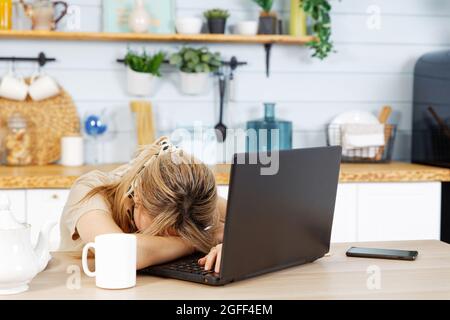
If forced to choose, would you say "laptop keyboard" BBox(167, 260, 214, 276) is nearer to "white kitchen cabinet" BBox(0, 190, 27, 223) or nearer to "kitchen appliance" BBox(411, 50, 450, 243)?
"white kitchen cabinet" BBox(0, 190, 27, 223)

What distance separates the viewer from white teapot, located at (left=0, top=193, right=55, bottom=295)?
129cm

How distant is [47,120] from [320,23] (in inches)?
54.4

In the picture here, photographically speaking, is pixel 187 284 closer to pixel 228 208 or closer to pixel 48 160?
pixel 228 208

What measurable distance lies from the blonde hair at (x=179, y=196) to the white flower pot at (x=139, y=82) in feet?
5.63

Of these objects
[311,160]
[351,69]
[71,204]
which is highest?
[351,69]

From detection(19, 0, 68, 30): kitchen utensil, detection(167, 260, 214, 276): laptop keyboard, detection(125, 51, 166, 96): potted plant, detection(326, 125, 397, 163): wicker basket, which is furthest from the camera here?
detection(326, 125, 397, 163): wicker basket

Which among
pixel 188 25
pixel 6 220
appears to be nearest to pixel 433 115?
pixel 188 25

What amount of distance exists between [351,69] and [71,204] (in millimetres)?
2268

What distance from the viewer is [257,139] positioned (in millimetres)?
3482

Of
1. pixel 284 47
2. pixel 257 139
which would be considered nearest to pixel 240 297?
pixel 257 139

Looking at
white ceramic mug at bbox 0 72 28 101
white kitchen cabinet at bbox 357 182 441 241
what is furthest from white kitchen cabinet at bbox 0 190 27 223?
white kitchen cabinet at bbox 357 182 441 241

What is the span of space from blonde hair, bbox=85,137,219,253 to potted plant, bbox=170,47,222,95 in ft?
5.71

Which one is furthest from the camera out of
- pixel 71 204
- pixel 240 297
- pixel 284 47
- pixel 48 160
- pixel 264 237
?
pixel 284 47

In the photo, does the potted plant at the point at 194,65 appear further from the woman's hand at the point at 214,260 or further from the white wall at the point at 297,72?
the woman's hand at the point at 214,260
